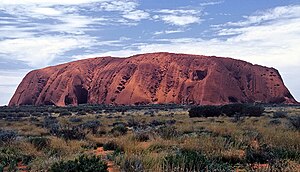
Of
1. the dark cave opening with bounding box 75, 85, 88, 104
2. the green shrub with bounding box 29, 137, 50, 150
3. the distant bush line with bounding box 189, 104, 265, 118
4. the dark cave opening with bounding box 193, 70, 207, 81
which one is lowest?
the dark cave opening with bounding box 75, 85, 88, 104

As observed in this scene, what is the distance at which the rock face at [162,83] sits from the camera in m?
89.1

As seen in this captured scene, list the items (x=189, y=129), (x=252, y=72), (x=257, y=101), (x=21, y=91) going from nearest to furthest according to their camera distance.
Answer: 1. (x=189, y=129)
2. (x=257, y=101)
3. (x=252, y=72)
4. (x=21, y=91)

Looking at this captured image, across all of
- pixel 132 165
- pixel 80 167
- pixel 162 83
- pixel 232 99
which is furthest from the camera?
pixel 162 83

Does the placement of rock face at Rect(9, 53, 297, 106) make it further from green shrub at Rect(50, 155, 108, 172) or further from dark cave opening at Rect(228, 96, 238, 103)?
green shrub at Rect(50, 155, 108, 172)

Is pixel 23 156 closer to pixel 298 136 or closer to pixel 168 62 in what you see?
pixel 298 136

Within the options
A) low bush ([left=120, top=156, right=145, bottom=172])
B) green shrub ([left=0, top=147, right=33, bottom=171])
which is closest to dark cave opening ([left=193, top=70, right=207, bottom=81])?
green shrub ([left=0, top=147, right=33, bottom=171])

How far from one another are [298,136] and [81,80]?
96224 mm

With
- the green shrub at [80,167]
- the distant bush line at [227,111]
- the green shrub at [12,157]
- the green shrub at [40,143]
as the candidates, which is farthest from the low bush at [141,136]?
the distant bush line at [227,111]

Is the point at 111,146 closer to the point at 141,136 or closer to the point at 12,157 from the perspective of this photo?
the point at 141,136

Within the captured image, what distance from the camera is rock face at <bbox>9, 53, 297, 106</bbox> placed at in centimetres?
8906

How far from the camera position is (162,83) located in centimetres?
9500

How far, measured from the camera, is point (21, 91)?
11769cm

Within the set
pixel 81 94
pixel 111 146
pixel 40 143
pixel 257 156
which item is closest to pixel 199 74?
pixel 81 94

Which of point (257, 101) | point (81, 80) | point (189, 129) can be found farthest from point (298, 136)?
point (81, 80)
